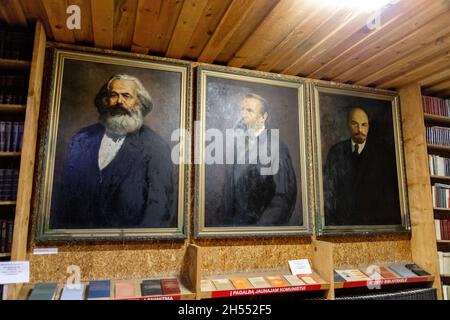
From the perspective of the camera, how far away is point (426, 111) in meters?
3.15

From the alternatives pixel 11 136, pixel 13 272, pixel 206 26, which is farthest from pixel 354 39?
pixel 13 272

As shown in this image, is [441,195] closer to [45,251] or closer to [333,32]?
[333,32]

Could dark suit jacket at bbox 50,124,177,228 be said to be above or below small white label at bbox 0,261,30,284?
above

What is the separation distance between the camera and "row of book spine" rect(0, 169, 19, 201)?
1.94 metres

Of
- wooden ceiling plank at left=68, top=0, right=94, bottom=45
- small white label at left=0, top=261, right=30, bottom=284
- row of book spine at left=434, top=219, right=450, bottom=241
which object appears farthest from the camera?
row of book spine at left=434, top=219, right=450, bottom=241

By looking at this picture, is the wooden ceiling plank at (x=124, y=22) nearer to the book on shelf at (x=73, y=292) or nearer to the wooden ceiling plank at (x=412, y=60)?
the book on shelf at (x=73, y=292)

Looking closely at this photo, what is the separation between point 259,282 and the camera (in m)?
2.33

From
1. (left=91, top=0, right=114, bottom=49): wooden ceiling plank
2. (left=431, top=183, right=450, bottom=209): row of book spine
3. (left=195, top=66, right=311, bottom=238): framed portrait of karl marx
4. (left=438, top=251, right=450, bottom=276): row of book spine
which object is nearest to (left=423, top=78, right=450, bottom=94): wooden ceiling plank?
(left=431, top=183, right=450, bottom=209): row of book spine

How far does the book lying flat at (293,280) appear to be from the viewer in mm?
2361

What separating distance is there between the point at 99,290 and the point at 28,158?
3.09ft

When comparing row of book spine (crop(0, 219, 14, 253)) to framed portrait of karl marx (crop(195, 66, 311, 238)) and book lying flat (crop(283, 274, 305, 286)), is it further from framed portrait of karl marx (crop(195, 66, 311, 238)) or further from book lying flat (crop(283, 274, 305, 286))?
book lying flat (crop(283, 274, 305, 286))

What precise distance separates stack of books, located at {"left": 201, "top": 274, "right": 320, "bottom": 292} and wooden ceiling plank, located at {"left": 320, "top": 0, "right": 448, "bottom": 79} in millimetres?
1797

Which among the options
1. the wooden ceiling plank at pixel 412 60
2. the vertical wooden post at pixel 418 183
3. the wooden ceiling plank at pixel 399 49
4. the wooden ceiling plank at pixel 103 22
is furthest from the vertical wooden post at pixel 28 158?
the vertical wooden post at pixel 418 183
